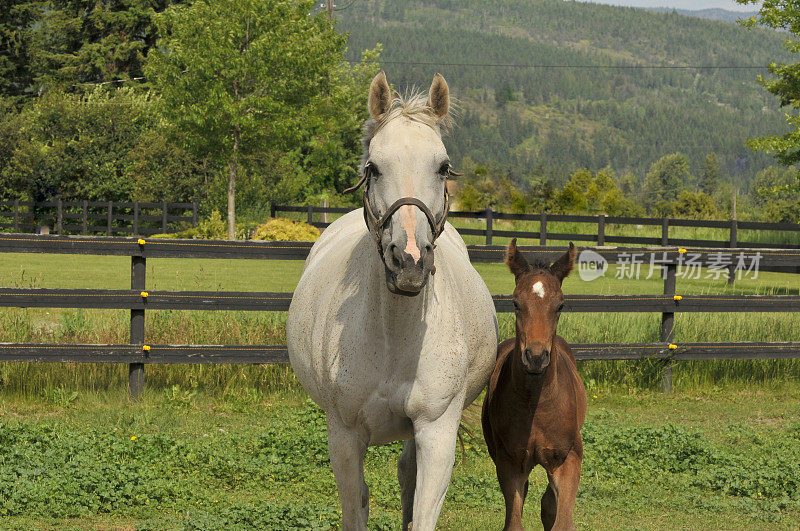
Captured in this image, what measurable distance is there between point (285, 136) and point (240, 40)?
356 cm

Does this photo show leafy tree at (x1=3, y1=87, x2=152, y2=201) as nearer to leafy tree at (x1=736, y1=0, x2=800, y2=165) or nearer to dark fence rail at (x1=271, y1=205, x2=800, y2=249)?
dark fence rail at (x1=271, y1=205, x2=800, y2=249)

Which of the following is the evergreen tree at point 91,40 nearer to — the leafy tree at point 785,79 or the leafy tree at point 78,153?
the leafy tree at point 78,153

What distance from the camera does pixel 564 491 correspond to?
4.42 meters

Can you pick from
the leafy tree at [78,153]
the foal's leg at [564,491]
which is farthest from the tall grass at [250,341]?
the leafy tree at [78,153]

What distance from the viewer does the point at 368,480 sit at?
6.26 m

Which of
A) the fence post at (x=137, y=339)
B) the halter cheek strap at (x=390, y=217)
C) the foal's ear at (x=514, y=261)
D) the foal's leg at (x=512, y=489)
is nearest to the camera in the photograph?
the halter cheek strap at (x=390, y=217)

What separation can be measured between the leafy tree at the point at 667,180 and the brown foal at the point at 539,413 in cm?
13162

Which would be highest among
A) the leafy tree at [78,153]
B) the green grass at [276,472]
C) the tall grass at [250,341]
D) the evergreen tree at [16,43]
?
the evergreen tree at [16,43]

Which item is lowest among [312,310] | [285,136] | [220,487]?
[220,487]

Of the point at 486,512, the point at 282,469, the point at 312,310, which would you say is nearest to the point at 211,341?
the point at 282,469

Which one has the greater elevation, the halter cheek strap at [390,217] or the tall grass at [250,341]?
the halter cheek strap at [390,217]

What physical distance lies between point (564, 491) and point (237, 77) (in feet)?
84.9

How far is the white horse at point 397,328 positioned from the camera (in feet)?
10.3

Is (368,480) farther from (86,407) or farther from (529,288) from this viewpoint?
(86,407)
